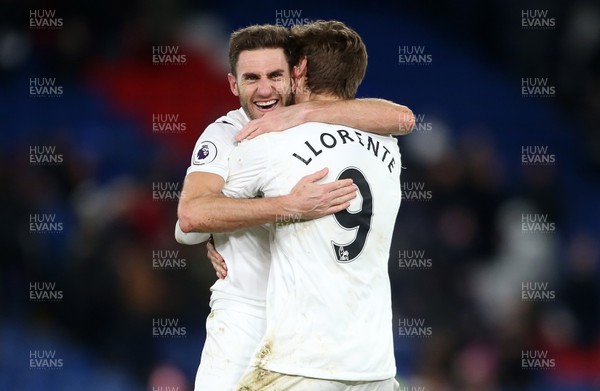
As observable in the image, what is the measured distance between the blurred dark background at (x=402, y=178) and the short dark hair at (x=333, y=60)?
374 cm

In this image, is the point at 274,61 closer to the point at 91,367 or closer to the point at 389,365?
the point at 389,365

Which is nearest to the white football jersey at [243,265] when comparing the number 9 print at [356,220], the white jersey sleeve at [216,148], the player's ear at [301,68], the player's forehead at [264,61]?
the white jersey sleeve at [216,148]

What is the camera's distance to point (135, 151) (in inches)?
288

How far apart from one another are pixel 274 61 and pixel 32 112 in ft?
13.9

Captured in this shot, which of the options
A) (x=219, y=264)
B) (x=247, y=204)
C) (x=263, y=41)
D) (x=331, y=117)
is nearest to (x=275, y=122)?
(x=331, y=117)

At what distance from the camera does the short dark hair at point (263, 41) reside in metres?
3.69

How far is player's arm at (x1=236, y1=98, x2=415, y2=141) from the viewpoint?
3.23 metres

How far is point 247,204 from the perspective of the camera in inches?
126

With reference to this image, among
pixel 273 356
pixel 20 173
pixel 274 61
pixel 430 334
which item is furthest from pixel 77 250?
pixel 273 356

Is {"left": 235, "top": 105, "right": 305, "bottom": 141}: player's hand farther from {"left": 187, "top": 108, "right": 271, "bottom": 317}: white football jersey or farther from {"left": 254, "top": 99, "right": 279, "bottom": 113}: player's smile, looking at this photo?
{"left": 254, "top": 99, "right": 279, "bottom": 113}: player's smile

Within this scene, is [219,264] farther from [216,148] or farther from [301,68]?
[301,68]

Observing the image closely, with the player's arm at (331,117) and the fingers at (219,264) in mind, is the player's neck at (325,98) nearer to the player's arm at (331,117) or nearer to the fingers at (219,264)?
the player's arm at (331,117)

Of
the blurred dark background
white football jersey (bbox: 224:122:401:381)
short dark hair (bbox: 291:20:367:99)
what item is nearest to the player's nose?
short dark hair (bbox: 291:20:367:99)

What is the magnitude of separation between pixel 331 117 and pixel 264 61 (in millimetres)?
617
